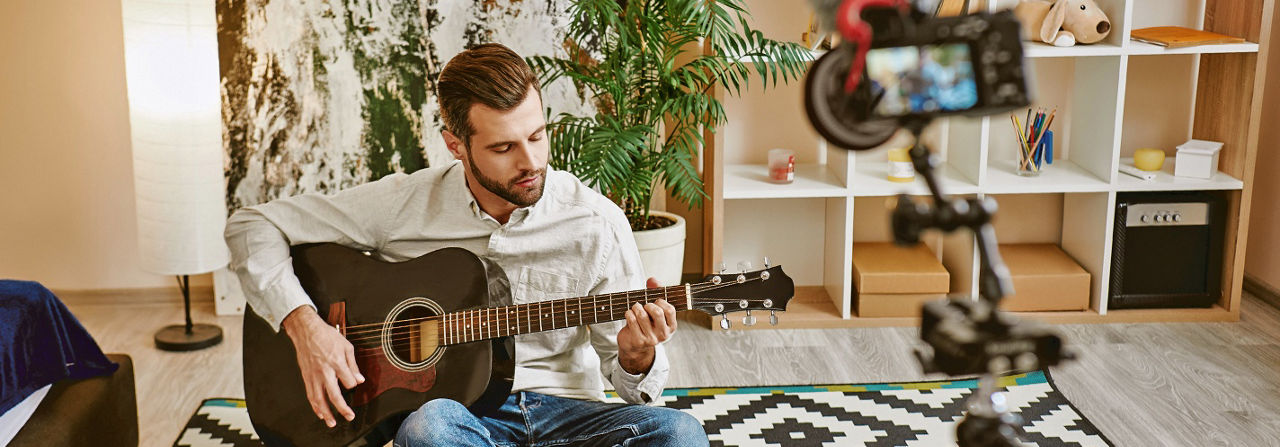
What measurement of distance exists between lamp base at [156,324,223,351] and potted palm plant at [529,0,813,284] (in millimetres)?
1173

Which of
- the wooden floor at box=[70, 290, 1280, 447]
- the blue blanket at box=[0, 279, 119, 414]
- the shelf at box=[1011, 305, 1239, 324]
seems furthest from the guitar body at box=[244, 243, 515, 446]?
the shelf at box=[1011, 305, 1239, 324]

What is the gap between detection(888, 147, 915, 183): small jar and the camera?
3.30 meters

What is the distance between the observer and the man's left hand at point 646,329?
1.63 m

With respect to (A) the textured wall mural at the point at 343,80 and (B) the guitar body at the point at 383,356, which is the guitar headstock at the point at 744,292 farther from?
(A) the textured wall mural at the point at 343,80

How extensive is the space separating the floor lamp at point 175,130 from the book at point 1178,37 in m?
2.66

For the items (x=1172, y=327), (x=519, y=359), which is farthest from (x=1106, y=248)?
(x=519, y=359)

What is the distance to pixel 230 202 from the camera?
3.36 meters

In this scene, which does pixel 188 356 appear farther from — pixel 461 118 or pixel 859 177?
pixel 859 177

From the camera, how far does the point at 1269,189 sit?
11.3 feet

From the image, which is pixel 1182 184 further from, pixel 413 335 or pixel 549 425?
pixel 413 335

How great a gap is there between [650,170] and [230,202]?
1.35m

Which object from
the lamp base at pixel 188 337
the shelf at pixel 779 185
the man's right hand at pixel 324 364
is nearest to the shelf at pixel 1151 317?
the shelf at pixel 779 185

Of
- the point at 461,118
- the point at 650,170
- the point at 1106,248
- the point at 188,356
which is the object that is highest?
the point at 461,118

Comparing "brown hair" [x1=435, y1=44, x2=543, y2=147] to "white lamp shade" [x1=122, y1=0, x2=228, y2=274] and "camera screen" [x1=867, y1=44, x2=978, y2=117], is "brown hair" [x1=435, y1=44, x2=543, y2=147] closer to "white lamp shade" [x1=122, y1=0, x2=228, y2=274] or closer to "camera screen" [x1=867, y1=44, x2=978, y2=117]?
"camera screen" [x1=867, y1=44, x2=978, y2=117]
